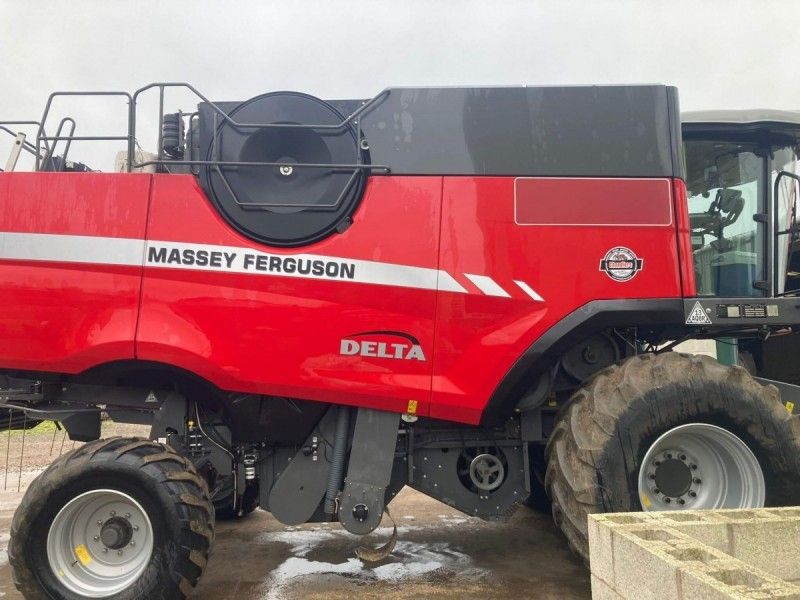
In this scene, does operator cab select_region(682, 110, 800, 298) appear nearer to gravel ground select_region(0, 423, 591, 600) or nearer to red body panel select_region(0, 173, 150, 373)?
gravel ground select_region(0, 423, 591, 600)

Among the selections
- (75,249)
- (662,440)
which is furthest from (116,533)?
(662,440)

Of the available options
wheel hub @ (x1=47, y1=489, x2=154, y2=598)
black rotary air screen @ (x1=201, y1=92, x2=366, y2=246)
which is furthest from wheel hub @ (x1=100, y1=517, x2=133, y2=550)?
black rotary air screen @ (x1=201, y1=92, x2=366, y2=246)

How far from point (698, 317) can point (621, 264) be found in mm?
591

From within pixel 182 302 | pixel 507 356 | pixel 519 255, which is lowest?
pixel 507 356

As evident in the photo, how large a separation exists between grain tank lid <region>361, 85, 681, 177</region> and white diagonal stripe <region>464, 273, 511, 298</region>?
0.65 m

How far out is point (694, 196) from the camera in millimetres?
4117

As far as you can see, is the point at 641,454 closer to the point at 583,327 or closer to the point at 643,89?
the point at 583,327

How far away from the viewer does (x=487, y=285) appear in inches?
136

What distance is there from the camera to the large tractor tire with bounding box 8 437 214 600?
3.17m

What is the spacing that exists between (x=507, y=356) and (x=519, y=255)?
2.02 ft

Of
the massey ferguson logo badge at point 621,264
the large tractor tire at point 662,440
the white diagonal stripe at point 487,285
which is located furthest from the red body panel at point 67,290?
the massey ferguson logo badge at point 621,264

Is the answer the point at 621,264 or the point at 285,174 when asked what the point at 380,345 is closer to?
the point at 285,174

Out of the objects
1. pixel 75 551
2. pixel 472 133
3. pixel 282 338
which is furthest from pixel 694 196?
pixel 75 551

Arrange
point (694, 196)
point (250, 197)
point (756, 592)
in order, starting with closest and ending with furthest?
point (756, 592)
point (250, 197)
point (694, 196)
